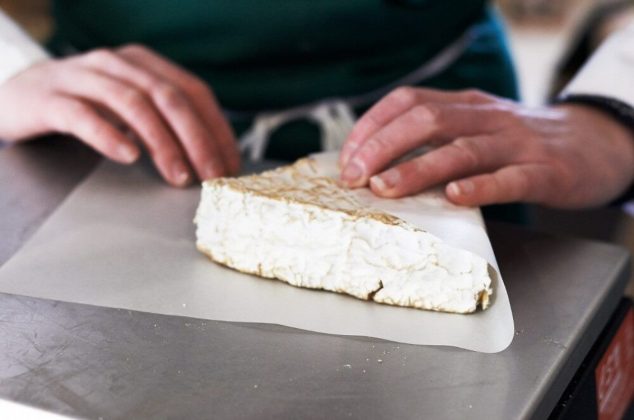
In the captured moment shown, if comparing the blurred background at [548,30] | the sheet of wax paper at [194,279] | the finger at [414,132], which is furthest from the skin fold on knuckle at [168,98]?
the blurred background at [548,30]

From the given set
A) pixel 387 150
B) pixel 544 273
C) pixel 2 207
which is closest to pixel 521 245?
pixel 544 273

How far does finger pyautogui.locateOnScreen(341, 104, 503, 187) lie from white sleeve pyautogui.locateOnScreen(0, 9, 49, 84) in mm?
519

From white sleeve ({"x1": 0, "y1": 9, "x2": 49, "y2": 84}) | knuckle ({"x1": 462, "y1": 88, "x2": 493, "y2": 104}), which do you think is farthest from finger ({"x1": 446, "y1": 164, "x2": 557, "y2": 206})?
white sleeve ({"x1": 0, "y1": 9, "x2": 49, "y2": 84})

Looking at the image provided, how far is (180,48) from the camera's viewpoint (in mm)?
1236

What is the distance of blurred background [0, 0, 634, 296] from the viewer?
2380 millimetres

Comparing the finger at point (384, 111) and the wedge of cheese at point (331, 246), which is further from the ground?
the finger at point (384, 111)

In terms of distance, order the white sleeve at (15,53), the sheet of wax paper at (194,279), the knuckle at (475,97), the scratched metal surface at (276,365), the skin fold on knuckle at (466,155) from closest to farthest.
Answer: the scratched metal surface at (276,365) → the sheet of wax paper at (194,279) → the skin fold on knuckle at (466,155) → the knuckle at (475,97) → the white sleeve at (15,53)

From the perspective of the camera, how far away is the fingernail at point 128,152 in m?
0.97

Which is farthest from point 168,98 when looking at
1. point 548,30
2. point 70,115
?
point 548,30

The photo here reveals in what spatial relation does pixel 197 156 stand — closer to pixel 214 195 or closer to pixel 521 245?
pixel 214 195

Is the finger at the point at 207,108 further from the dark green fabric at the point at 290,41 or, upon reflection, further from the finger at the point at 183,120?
the dark green fabric at the point at 290,41

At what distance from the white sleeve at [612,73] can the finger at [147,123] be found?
0.51 m

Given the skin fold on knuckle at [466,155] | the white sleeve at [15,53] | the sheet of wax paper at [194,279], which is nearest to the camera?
the sheet of wax paper at [194,279]

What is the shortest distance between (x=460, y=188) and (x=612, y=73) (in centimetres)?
36
